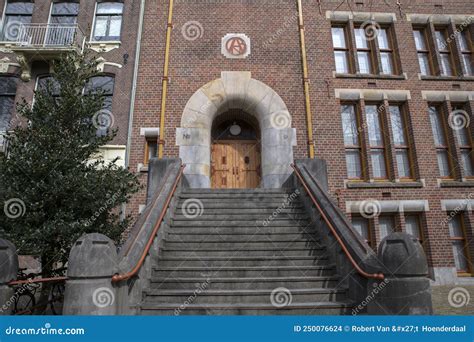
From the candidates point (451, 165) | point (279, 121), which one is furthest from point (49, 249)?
point (451, 165)

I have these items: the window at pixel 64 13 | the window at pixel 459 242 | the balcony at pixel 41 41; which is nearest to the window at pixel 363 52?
the window at pixel 459 242

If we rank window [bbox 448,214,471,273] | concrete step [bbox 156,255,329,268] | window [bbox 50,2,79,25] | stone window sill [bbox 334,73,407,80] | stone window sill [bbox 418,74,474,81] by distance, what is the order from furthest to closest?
window [bbox 50,2,79,25]
stone window sill [bbox 418,74,474,81]
stone window sill [bbox 334,73,407,80]
window [bbox 448,214,471,273]
concrete step [bbox 156,255,329,268]

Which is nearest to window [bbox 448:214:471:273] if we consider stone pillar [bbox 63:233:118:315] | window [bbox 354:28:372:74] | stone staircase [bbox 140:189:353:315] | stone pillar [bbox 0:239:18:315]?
Answer: window [bbox 354:28:372:74]

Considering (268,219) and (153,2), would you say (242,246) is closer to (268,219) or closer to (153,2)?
(268,219)

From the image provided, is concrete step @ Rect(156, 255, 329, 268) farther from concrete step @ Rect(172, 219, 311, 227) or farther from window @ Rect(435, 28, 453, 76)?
window @ Rect(435, 28, 453, 76)

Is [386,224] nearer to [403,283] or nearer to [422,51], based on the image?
[422,51]

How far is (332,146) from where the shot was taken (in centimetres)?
1173

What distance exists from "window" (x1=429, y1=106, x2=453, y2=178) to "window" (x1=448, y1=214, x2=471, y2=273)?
5.32ft

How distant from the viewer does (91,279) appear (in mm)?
4340

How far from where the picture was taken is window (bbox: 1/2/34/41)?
1302 centimetres

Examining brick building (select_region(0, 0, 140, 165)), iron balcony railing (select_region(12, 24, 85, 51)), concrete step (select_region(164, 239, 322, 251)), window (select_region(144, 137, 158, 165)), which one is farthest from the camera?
iron balcony railing (select_region(12, 24, 85, 51))

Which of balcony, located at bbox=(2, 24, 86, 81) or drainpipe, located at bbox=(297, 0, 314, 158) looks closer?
drainpipe, located at bbox=(297, 0, 314, 158)

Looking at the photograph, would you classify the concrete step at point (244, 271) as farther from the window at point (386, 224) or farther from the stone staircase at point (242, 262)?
the window at point (386, 224)

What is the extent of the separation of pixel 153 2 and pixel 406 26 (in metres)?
10.1
